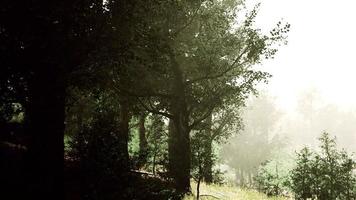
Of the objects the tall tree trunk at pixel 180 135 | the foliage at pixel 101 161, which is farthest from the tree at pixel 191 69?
the foliage at pixel 101 161

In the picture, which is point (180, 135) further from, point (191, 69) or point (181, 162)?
point (191, 69)

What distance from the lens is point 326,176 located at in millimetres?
14953

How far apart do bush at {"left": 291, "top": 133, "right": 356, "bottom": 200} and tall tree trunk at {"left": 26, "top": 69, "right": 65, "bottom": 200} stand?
9676mm

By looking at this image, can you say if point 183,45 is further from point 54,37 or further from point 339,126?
point 339,126

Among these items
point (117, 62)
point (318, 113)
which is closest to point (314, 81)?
point (318, 113)

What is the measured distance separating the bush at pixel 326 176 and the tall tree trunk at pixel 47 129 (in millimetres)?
9676

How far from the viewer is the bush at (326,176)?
14719 millimetres

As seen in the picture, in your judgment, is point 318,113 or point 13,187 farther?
point 318,113

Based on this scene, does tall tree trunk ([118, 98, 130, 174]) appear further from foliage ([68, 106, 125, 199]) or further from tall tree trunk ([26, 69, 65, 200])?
tall tree trunk ([26, 69, 65, 200])

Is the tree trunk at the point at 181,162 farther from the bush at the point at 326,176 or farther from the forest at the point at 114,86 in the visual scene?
the bush at the point at 326,176

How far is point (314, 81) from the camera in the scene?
9512 cm

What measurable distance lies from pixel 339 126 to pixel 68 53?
106698 mm

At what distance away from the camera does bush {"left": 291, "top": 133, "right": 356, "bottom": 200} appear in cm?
1472

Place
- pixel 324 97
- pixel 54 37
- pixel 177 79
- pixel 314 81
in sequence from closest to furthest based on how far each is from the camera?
pixel 54 37 → pixel 177 79 → pixel 314 81 → pixel 324 97
